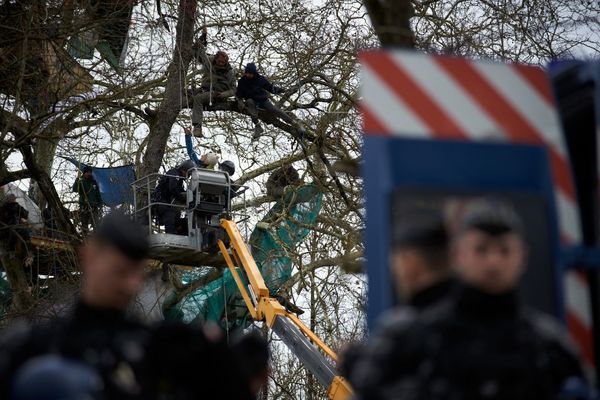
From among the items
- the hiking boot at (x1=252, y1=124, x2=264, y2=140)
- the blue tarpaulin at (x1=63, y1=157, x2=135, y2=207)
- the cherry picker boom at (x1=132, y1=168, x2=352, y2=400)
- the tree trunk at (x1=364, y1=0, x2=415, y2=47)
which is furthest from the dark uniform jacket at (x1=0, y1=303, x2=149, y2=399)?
the hiking boot at (x1=252, y1=124, x2=264, y2=140)

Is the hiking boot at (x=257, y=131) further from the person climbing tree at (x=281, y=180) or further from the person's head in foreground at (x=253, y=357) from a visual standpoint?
the person's head in foreground at (x=253, y=357)

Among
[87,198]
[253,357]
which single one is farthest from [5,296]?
[253,357]

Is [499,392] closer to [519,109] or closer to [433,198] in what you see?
[433,198]

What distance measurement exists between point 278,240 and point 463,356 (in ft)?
58.6

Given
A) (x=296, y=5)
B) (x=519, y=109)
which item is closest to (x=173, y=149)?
(x=296, y=5)

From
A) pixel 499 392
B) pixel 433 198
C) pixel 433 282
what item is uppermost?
pixel 433 198

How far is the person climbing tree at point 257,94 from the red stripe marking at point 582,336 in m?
16.6

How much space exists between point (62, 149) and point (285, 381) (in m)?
8.59

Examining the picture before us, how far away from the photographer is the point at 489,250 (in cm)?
356

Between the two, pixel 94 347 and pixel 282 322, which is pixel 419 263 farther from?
pixel 282 322

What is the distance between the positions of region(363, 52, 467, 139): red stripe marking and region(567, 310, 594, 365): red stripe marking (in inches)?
26.7

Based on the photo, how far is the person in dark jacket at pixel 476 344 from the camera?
3453mm

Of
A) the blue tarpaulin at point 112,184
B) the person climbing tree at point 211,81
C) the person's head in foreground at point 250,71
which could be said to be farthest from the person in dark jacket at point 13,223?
the person's head in foreground at point 250,71

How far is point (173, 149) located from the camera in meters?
24.2
